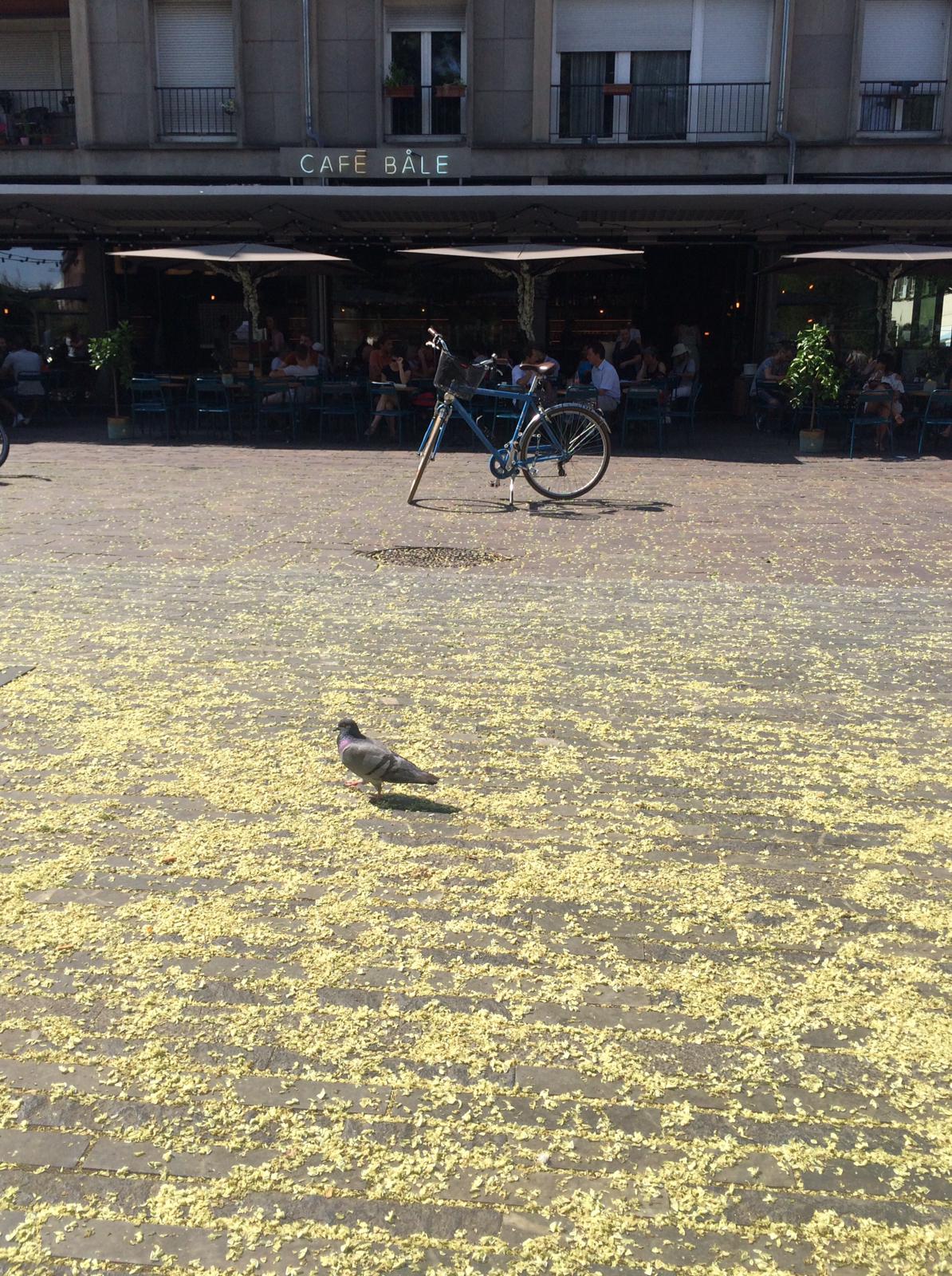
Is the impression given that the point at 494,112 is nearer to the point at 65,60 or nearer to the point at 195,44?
the point at 195,44

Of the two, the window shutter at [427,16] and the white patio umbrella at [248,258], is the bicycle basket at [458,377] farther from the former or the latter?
the window shutter at [427,16]

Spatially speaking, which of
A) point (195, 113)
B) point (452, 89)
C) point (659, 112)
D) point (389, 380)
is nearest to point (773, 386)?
point (389, 380)

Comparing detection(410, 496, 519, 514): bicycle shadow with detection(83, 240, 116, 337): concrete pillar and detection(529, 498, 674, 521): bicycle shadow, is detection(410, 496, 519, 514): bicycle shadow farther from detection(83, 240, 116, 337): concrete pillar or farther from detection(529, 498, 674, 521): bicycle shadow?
detection(83, 240, 116, 337): concrete pillar

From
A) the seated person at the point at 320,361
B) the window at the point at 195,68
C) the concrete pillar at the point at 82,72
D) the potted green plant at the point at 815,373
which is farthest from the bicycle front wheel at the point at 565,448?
the concrete pillar at the point at 82,72

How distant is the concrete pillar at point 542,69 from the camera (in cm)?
2259

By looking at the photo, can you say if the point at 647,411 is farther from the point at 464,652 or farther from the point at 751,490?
the point at 464,652

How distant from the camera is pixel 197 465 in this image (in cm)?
1427

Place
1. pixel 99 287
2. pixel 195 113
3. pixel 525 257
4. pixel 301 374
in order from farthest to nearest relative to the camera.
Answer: pixel 99 287
pixel 195 113
pixel 301 374
pixel 525 257

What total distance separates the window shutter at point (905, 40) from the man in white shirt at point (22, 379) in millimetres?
15428

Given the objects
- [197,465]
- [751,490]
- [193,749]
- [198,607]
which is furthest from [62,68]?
[193,749]

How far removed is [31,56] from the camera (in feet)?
81.6

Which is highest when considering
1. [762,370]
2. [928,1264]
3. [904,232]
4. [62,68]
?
[62,68]

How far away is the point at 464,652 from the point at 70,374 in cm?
2109

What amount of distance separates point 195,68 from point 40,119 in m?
3.40
